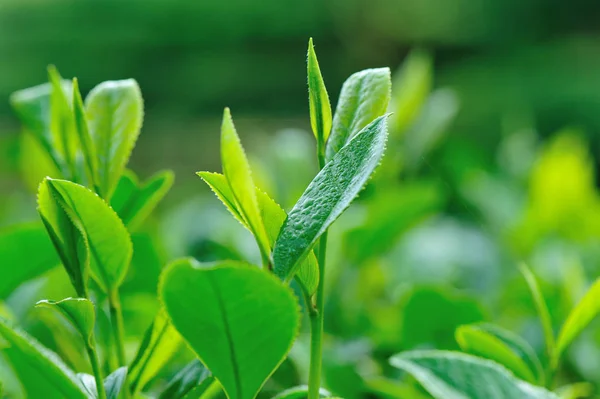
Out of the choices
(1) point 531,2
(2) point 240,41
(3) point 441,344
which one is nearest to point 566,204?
(3) point 441,344

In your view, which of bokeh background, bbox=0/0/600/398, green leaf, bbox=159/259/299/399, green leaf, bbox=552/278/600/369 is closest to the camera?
green leaf, bbox=159/259/299/399

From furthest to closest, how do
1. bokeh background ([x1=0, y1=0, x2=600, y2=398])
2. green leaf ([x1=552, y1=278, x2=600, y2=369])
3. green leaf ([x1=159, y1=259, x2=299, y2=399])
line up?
bokeh background ([x1=0, y1=0, x2=600, y2=398]), green leaf ([x1=552, y1=278, x2=600, y2=369]), green leaf ([x1=159, y1=259, x2=299, y2=399])

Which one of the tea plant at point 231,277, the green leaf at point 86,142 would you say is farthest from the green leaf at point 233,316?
the green leaf at point 86,142

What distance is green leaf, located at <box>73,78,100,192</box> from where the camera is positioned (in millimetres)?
360

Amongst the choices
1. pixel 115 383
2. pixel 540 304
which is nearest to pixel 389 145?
pixel 540 304

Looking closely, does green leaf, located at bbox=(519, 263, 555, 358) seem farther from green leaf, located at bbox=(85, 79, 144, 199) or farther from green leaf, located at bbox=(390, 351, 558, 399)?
green leaf, located at bbox=(85, 79, 144, 199)

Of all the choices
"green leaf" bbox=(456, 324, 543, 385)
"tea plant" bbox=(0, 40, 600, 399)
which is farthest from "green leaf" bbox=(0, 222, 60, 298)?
"green leaf" bbox=(456, 324, 543, 385)

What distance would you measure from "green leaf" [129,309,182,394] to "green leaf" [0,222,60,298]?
0.47 ft

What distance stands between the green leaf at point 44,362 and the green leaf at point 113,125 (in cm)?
11

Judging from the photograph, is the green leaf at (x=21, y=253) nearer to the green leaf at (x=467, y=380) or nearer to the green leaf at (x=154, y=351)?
the green leaf at (x=154, y=351)

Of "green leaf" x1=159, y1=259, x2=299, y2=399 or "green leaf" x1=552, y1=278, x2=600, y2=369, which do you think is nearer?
"green leaf" x1=159, y1=259, x2=299, y2=399

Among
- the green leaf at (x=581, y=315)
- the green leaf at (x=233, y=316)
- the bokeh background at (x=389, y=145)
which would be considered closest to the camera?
the green leaf at (x=233, y=316)

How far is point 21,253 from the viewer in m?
0.46

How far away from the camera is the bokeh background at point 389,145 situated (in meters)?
0.63
